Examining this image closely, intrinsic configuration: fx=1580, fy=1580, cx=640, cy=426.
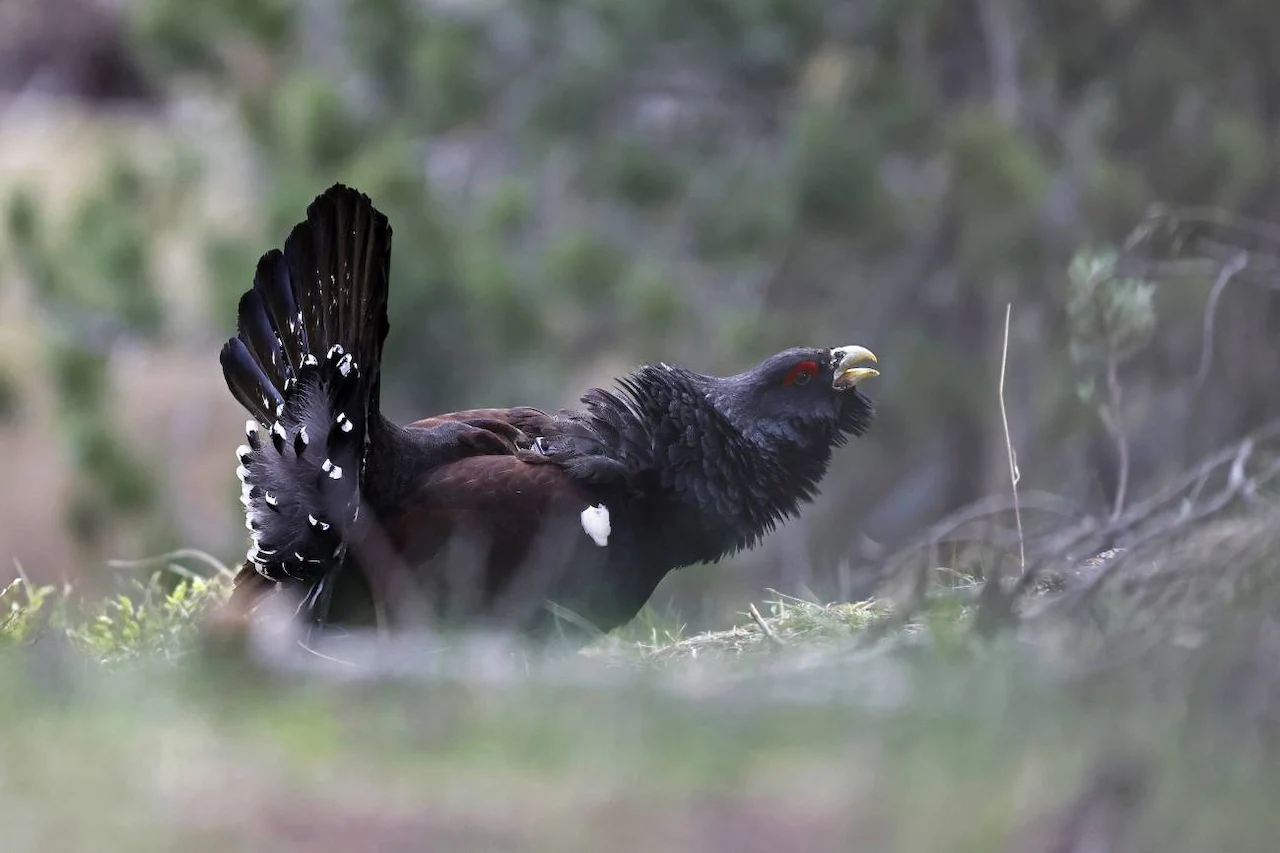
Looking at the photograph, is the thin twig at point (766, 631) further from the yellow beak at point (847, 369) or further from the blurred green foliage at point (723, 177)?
the blurred green foliage at point (723, 177)

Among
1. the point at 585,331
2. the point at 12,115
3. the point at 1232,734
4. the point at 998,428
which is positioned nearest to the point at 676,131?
the point at 585,331

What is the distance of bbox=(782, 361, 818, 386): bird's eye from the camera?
211 inches

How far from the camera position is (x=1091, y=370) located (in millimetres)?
5512

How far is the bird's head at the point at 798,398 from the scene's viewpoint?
17.4ft

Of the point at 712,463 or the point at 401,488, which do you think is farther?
the point at 712,463

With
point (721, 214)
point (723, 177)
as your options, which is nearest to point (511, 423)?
point (721, 214)

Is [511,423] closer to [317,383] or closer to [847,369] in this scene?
[317,383]

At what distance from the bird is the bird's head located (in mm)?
265

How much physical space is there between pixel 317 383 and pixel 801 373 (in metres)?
1.67

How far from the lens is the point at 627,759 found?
2.59 meters

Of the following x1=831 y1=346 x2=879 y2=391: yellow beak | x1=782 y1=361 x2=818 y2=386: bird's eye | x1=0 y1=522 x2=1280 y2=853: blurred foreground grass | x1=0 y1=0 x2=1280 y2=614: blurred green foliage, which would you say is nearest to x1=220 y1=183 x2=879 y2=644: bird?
x1=782 y1=361 x2=818 y2=386: bird's eye

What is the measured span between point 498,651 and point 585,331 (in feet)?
25.7

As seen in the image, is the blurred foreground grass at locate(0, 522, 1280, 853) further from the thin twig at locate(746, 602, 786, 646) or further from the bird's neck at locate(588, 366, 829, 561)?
the bird's neck at locate(588, 366, 829, 561)

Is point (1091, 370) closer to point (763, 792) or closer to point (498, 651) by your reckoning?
point (498, 651)
